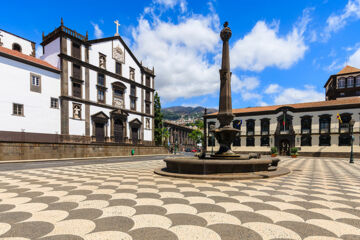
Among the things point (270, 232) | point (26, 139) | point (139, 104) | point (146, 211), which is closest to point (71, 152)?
point (26, 139)

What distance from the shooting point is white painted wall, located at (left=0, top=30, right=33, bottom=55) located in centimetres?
2719

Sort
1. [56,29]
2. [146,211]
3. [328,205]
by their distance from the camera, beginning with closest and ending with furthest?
[146,211] → [328,205] → [56,29]

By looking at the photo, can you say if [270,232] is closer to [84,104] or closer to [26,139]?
[26,139]

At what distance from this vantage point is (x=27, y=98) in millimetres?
20266

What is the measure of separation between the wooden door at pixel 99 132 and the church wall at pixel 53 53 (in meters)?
8.98

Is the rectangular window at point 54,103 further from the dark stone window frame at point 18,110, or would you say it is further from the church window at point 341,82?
the church window at point 341,82

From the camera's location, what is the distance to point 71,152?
848 inches

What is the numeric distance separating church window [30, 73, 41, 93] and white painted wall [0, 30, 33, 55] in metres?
12.3

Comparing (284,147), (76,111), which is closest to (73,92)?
(76,111)

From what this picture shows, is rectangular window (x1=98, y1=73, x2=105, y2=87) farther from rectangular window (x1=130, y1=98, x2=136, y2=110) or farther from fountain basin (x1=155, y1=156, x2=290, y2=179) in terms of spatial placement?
fountain basin (x1=155, y1=156, x2=290, y2=179)

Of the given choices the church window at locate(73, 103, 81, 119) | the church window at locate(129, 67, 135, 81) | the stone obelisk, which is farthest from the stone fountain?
the church window at locate(129, 67, 135, 81)

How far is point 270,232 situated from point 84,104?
88.3 feet

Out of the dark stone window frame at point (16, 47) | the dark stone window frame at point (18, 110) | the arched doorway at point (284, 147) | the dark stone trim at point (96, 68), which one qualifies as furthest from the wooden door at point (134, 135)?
the arched doorway at point (284, 147)

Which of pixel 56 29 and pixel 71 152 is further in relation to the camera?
pixel 56 29
